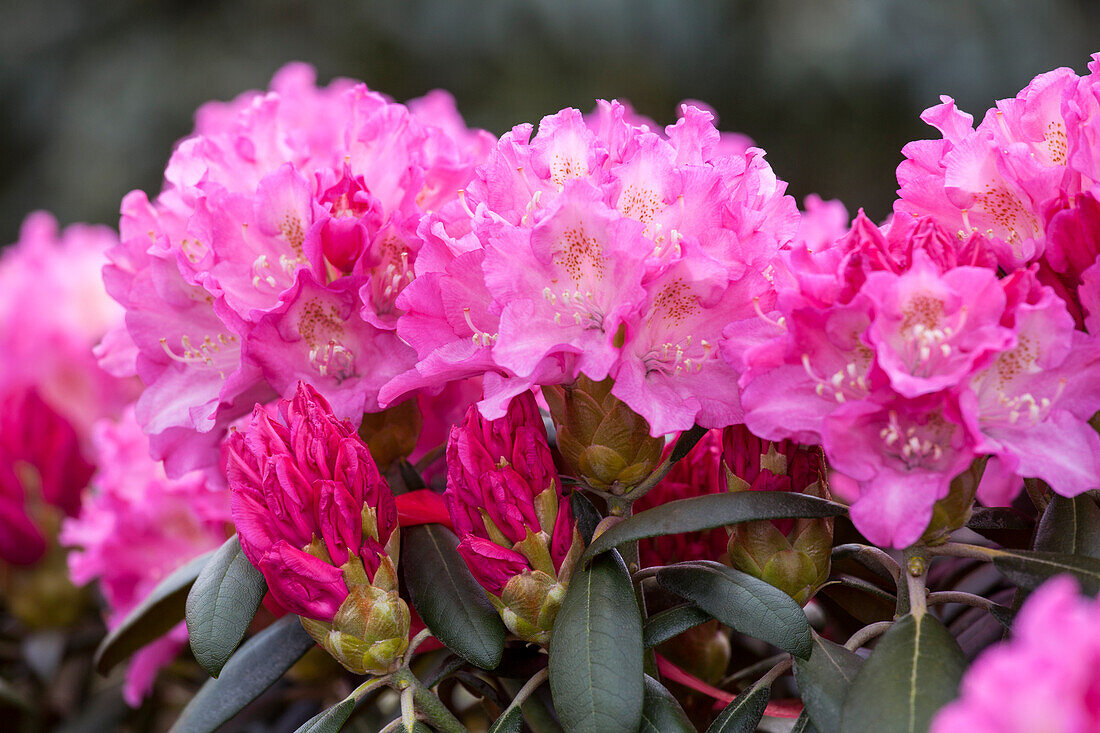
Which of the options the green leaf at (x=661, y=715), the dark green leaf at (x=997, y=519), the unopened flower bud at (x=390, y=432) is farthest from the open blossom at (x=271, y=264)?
the dark green leaf at (x=997, y=519)

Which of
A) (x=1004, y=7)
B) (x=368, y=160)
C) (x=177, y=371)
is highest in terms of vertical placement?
(x=368, y=160)

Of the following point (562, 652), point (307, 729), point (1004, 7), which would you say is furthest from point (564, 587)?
point (1004, 7)

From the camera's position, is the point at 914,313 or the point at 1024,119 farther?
the point at 1024,119

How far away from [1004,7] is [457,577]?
3579 mm

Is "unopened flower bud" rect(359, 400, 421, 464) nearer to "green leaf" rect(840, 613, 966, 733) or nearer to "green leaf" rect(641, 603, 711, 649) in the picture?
"green leaf" rect(641, 603, 711, 649)

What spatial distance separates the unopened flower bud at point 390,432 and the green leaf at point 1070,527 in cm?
43

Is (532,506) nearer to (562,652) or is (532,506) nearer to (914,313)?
(562,652)

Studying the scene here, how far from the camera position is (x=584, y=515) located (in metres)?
0.73

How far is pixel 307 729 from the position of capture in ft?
2.33

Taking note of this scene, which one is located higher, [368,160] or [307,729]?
[368,160]

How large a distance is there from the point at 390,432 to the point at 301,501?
150 millimetres

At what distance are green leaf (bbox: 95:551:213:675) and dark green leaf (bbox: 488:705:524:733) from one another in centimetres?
32

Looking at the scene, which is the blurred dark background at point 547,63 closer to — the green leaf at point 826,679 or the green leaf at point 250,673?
the green leaf at point 250,673

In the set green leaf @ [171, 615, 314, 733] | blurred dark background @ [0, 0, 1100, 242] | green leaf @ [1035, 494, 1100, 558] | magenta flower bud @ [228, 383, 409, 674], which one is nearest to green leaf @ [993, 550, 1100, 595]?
green leaf @ [1035, 494, 1100, 558]
